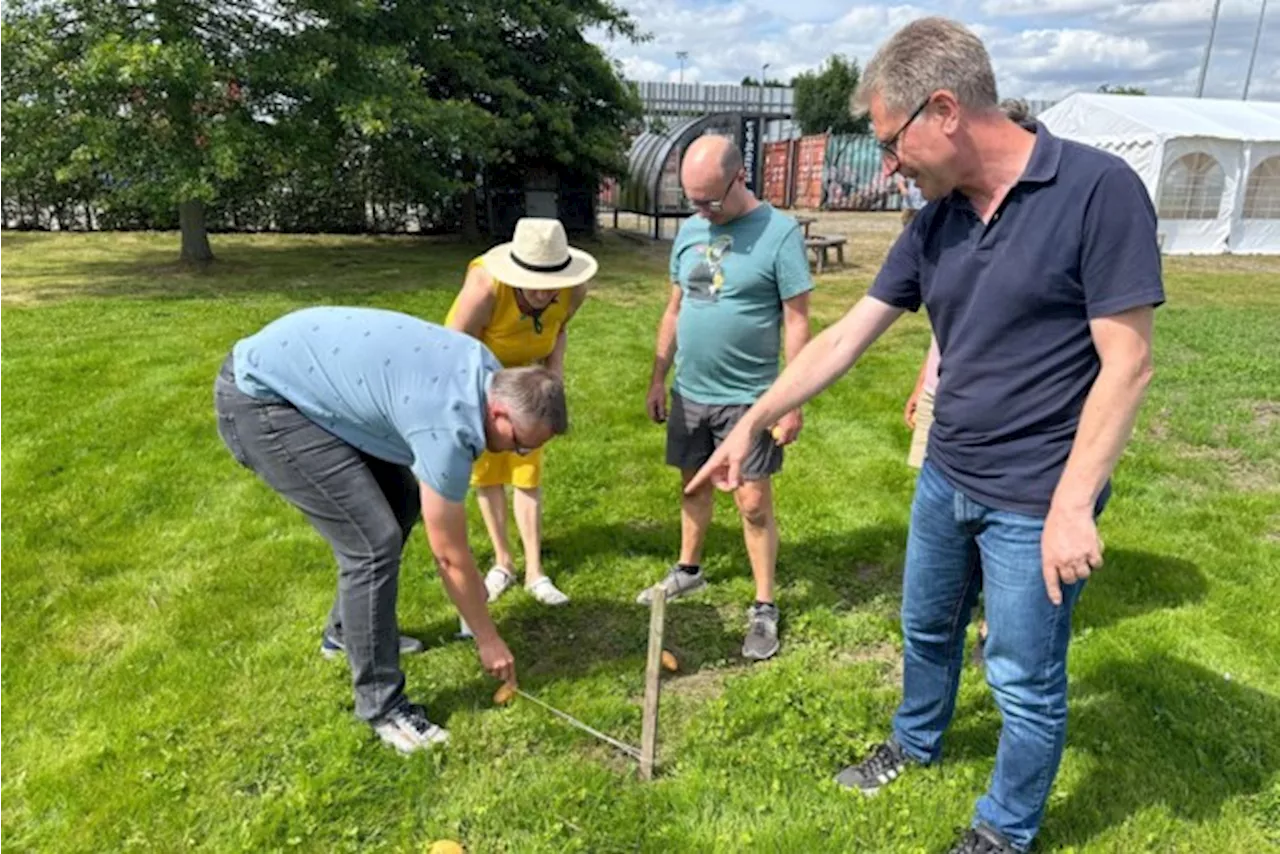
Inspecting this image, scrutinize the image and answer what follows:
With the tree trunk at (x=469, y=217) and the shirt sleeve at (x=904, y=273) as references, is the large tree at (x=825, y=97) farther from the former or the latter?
the shirt sleeve at (x=904, y=273)

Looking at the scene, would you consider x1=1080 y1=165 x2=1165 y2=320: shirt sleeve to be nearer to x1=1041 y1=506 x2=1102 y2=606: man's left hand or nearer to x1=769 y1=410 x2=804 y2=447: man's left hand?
x1=1041 y1=506 x2=1102 y2=606: man's left hand

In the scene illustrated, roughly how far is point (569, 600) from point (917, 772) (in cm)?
167

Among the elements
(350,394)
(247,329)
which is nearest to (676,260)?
(350,394)

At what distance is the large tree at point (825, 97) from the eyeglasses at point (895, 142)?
4678cm

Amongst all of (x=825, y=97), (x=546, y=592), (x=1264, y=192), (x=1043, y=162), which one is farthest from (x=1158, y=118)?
(x=825, y=97)

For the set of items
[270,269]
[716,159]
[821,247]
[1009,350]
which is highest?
[716,159]

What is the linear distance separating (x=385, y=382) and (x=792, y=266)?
1.53m

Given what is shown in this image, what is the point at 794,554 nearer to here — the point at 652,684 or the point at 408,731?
the point at 652,684

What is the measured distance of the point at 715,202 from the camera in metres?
3.22

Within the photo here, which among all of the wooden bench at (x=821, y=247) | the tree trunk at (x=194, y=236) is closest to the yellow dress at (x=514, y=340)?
the wooden bench at (x=821, y=247)

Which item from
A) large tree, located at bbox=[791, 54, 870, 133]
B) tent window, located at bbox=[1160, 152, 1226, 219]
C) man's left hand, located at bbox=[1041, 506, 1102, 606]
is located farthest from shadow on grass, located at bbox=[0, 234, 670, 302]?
large tree, located at bbox=[791, 54, 870, 133]

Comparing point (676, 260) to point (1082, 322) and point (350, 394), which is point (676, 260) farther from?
point (1082, 322)

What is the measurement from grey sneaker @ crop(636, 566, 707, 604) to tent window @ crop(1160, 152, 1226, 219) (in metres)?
17.5

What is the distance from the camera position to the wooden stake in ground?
2.63 m
